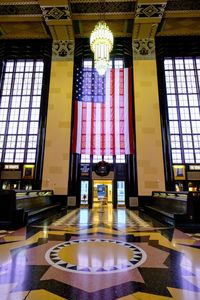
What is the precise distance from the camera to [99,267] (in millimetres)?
2199

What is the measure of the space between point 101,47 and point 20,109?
6.72 metres

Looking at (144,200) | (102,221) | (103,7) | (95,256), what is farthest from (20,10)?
(95,256)

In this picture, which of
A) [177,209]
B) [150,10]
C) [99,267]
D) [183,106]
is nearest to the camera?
[99,267]

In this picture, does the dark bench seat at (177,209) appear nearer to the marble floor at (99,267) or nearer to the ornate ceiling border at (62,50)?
the marble floor at (99,267)

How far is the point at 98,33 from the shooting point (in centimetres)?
648

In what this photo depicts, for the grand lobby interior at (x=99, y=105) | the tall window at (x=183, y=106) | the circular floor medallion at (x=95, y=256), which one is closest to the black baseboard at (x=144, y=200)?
the grand lobby interior at (x=99, y=105)

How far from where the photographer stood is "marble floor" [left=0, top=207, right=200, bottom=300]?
169 cm

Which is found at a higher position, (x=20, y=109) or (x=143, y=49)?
(x=143, y=49)

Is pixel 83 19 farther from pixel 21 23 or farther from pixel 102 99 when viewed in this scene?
pixel 102 99

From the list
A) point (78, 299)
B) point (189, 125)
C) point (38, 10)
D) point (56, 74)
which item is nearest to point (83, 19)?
point (38, 10)

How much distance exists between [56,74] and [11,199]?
8.52 m

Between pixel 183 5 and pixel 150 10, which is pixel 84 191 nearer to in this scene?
pixel 150 10

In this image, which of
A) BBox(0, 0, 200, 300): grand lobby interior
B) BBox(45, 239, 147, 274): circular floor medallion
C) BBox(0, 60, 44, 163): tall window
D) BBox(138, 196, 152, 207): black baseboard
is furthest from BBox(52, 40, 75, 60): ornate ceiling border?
BBox(45, 239, 147, 274): circular floor medallion

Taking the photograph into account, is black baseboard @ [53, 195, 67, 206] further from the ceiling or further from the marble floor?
the ceiling
